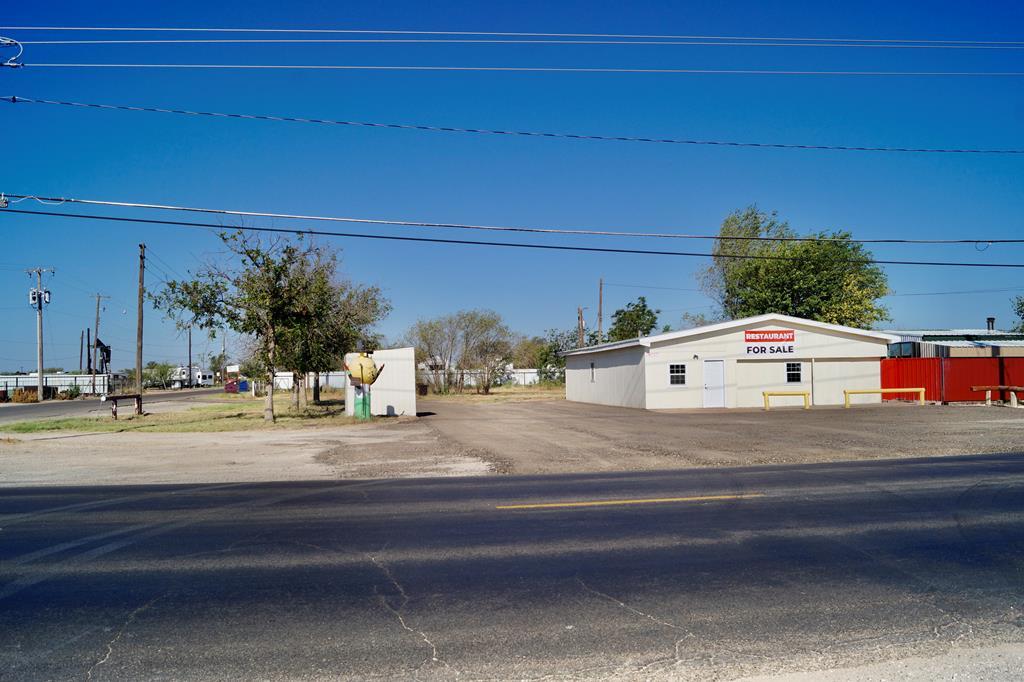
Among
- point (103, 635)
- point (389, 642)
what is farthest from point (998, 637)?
point (103, 635)

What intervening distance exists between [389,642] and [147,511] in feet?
20.0

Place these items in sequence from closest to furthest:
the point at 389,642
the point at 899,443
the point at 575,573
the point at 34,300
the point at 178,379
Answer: the point at 389,642 < the point at 575,573 < the point at 899,443 < the point at 34,300 < the point at 178,379

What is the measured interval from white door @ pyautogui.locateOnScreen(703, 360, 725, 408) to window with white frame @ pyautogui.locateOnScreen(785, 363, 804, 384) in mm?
3206

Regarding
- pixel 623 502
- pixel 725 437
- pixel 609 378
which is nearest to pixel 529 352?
pixel 609 378

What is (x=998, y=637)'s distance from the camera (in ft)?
15.3

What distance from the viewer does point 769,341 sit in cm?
3228

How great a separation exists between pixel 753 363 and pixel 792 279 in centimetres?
2132

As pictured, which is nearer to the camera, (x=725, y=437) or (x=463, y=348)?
(x=725, y=437)

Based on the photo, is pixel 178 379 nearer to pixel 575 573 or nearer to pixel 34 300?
pixel 34 300

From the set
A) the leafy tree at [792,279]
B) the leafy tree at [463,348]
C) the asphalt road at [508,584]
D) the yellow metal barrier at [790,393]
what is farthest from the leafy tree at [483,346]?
the asphalt road at [508,584]

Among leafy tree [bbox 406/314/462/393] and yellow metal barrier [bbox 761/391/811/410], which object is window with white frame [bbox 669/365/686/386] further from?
leafy tree [bbox 406/314/462/393]

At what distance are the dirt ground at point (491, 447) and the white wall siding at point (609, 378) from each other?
7.50 metres

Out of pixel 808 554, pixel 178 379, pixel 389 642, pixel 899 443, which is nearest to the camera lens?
pixel 389 642

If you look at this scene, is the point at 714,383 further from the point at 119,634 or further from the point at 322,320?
the point at 119,634
